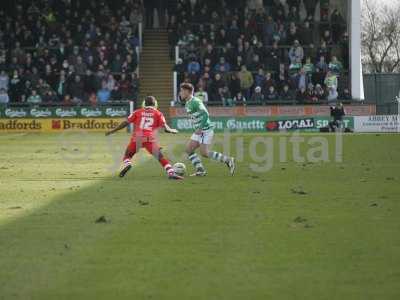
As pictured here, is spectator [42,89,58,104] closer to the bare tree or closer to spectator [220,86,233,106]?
spectator [220,86,233,106]

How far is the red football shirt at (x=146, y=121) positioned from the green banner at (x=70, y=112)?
881 inches

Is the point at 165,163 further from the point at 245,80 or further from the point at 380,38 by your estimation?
the point at 380,38

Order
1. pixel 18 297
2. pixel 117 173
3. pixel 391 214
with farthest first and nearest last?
1. pixel 117 173
2. pixel 391 214
3. pixel 18 297

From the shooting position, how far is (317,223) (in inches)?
424

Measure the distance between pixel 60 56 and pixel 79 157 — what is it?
1911 centimetres

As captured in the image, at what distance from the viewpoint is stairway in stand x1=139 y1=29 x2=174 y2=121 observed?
43000mm

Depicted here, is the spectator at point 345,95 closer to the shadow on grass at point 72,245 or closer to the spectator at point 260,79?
the spectator at point 260,79

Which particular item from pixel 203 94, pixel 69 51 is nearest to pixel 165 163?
pixel 203 94

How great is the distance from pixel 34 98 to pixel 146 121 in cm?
2322

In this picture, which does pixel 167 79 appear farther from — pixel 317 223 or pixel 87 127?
pixel 317 223

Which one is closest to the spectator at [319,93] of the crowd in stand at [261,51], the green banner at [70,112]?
the crowd in stand at [261,51]

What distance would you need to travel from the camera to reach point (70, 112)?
1569 inches

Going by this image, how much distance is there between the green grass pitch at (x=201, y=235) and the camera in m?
7.41

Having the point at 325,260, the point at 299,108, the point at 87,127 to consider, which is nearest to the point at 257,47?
the point at 299,108
